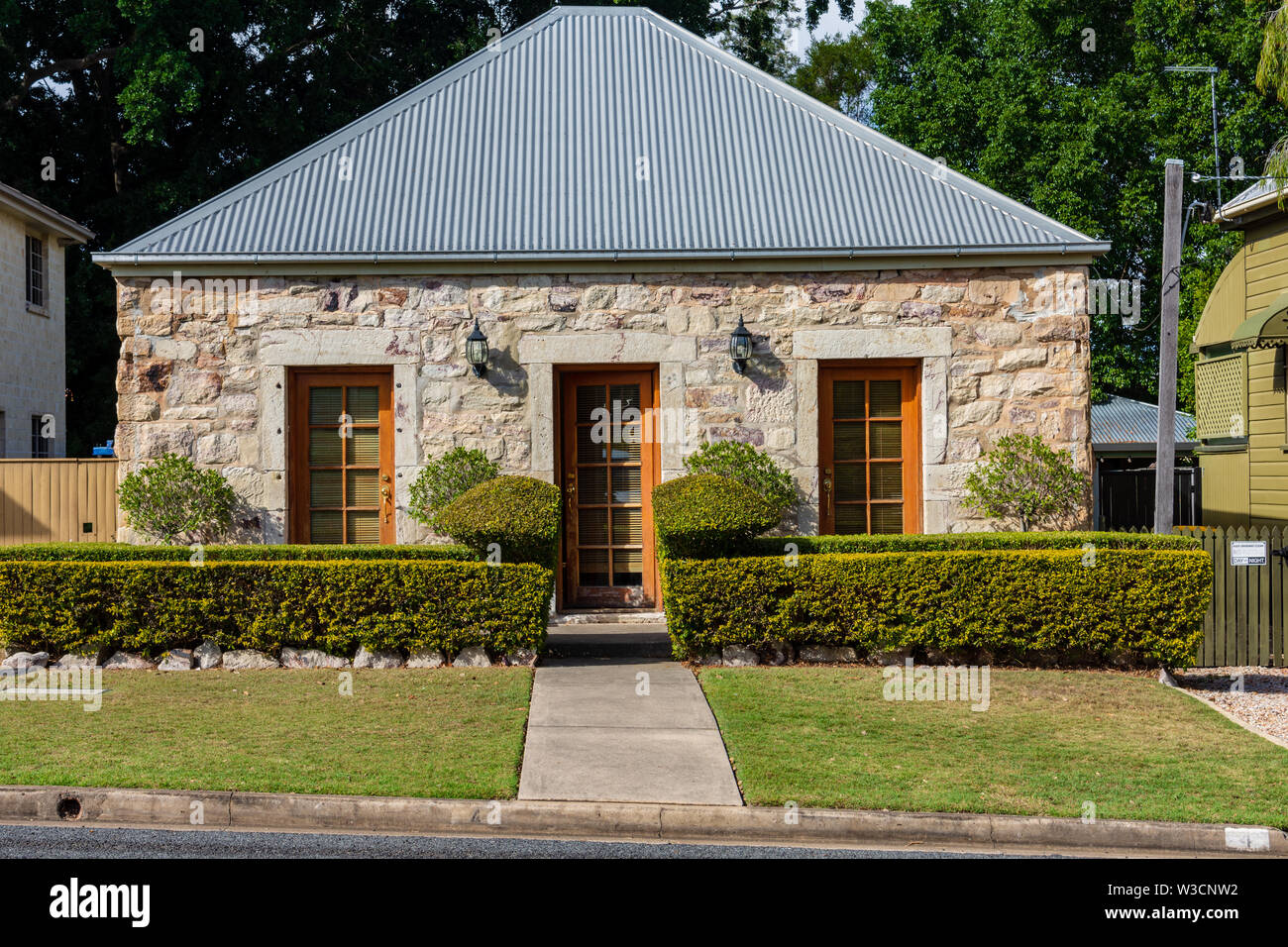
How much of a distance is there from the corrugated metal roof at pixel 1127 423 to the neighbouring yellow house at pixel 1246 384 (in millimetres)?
8718

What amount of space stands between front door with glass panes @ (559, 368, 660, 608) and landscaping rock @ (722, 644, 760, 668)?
2.09 metres

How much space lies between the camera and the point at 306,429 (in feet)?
36.5

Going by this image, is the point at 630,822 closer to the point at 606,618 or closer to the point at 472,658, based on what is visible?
the point at 472,658

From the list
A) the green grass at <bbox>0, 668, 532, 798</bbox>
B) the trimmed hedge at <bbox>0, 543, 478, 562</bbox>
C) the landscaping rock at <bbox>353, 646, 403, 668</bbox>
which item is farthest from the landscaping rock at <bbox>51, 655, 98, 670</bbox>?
the landscaping rock at <bbox>353, 646, 403, 668</bbox>

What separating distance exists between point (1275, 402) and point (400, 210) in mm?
11726

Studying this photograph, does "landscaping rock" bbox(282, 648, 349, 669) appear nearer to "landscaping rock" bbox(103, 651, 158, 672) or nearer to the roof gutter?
"landscaping rock" bbox(103, 651, 158, 672)

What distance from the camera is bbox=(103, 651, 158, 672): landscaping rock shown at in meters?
9.10

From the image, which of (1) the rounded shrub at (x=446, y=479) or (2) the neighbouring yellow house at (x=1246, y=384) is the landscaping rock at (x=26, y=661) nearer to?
(1) the rounded shrub at (x=446, y=479)

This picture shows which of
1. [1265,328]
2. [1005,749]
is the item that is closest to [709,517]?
[1005,749]

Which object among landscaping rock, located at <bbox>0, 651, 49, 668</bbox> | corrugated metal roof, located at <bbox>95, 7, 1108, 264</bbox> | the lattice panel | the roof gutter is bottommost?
landscaping rock, located at <bbox>0, 651, 49, 668</bbox>

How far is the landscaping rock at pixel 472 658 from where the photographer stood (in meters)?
9.02

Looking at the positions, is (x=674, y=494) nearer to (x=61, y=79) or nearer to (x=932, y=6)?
(x=61, y=79)

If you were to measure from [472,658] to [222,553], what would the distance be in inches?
93.3

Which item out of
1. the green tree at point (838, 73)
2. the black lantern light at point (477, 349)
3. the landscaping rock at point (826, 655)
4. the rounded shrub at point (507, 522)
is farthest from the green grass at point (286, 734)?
the green tree at point (838, 73)
